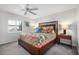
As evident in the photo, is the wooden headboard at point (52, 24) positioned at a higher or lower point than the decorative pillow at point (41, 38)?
higher

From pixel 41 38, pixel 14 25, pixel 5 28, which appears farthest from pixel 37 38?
pixel 5 28

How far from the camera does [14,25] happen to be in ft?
6.14

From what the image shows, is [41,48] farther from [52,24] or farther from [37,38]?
[52,24]

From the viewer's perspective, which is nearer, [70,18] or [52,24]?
[70,18]

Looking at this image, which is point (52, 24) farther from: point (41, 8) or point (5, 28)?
point (5, 28)

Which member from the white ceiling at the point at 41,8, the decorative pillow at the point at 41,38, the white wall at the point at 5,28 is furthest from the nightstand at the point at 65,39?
the white wall at the point at 5,28

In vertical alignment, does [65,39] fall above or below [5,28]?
below

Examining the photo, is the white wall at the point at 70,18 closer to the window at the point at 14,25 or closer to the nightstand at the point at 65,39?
the nightstand at the point at 65,39

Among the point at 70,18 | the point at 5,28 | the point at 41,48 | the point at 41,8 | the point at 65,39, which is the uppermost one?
the point at 41,8

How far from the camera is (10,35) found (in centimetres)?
185

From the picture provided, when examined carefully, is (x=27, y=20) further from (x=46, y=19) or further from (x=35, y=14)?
(x=46, y=19)

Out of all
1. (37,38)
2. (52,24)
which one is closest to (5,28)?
(37,38)

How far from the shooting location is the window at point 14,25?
1840mm
